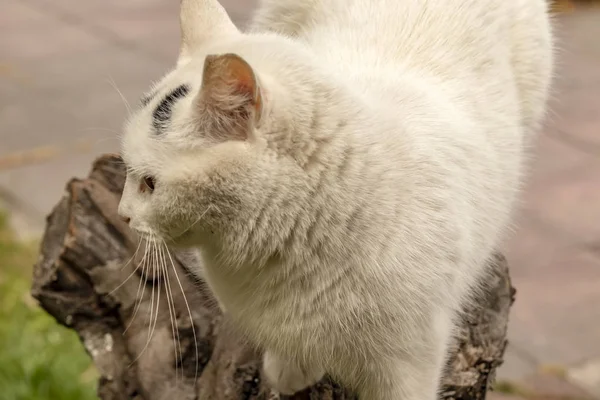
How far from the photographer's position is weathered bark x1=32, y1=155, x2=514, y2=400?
5.24 feet

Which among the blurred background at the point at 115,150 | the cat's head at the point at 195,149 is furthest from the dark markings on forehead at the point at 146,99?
the blurred background at the point at 115,150

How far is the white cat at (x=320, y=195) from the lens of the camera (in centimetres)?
110

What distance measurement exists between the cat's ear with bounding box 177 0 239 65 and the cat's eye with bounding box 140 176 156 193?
22cm

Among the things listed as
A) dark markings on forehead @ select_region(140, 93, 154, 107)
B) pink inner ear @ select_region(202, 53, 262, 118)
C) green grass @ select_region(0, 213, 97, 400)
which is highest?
pink inner ear @ select_region(202, 53, 262, 118)

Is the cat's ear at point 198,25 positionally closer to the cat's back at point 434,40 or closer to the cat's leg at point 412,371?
the cat's back at point 434,40

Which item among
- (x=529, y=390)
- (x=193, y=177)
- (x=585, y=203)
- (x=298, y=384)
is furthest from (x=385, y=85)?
(x=585, y=203)

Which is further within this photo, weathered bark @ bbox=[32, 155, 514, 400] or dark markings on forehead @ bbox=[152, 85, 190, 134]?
weathered bark @ bbox=[32, 155, 514, 400]

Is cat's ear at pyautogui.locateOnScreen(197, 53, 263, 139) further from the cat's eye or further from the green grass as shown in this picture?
the green grass

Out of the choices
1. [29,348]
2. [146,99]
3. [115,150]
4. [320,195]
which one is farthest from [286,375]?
[115,150]

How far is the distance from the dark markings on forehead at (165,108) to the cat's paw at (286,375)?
0.52 meters

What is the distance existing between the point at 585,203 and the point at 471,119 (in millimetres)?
1876

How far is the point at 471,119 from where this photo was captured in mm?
1547

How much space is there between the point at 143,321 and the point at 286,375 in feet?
1.19

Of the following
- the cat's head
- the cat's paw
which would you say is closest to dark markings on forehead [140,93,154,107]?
the cat's head
